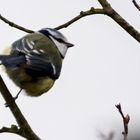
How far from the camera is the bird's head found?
4.25 m

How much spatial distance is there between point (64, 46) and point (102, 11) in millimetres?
1480

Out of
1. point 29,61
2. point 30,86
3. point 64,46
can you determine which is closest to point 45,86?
point 30,86

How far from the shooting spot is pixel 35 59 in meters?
3.41

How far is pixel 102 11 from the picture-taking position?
2863 millimetres

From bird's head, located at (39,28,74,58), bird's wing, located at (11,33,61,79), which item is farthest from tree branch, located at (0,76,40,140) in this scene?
bird's head, located at (39,28,74,58)

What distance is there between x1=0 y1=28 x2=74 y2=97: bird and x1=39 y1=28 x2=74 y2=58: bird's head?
20cm

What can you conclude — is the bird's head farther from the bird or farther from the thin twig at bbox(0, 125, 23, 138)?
the thin twig at bbox(0, 125, 23, 138)

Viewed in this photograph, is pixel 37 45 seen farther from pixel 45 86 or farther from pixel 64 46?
pixel 64 46

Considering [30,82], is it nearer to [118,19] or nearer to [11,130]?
[11,130]

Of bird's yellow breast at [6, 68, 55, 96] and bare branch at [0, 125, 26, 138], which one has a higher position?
bare branch at [0, 125, 26, 138]

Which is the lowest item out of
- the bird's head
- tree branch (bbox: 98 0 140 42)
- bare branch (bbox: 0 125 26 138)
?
the bird's head

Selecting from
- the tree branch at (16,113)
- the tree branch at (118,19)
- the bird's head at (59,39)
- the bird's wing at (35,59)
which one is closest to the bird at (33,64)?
the bird's wing at (35,59)

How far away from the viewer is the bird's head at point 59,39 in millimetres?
4246

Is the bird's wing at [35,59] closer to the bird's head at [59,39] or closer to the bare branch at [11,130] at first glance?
the bird's head at [59,39]
